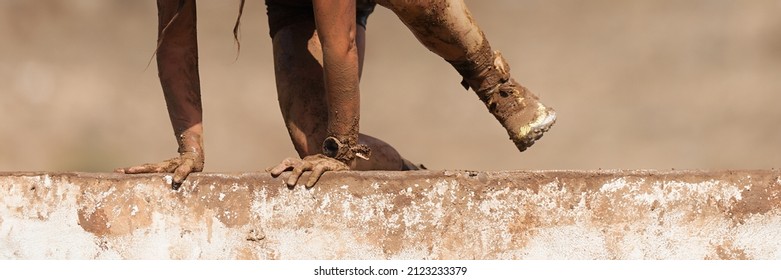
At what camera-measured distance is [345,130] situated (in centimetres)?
393

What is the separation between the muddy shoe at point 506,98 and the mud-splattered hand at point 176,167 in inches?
40.0

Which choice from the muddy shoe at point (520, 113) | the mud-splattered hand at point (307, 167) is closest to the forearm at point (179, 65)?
the mud-splattered hand at point (307, 167)

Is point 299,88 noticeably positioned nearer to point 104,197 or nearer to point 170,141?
point 104,197

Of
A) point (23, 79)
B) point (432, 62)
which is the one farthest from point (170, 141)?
point (432, 62)

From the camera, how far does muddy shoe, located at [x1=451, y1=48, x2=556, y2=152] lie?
14.9 feet

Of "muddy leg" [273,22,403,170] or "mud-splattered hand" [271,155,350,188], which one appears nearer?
"mud-splattered hand" [271,155,350,188]

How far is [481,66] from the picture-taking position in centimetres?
456

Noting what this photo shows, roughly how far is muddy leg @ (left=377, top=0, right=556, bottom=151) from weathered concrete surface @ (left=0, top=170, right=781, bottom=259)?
2.72 feet

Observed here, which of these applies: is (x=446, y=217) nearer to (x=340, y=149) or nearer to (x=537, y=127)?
(x=340, y=149)

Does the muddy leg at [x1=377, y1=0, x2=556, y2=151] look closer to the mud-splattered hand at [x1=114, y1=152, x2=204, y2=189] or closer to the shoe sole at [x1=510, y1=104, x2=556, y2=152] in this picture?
the shoe sole at [x1=510, y1=104, x2=556, y2=152]

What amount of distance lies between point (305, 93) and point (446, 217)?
3.00ft

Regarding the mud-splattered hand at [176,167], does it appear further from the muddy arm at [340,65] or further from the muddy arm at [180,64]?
the muddy arm at [340,65]

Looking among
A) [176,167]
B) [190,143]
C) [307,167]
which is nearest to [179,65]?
[190,143]

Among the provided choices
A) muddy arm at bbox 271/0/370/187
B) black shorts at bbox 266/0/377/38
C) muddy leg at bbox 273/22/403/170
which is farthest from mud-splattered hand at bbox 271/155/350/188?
black shorts at bbox 266/0/377/38
